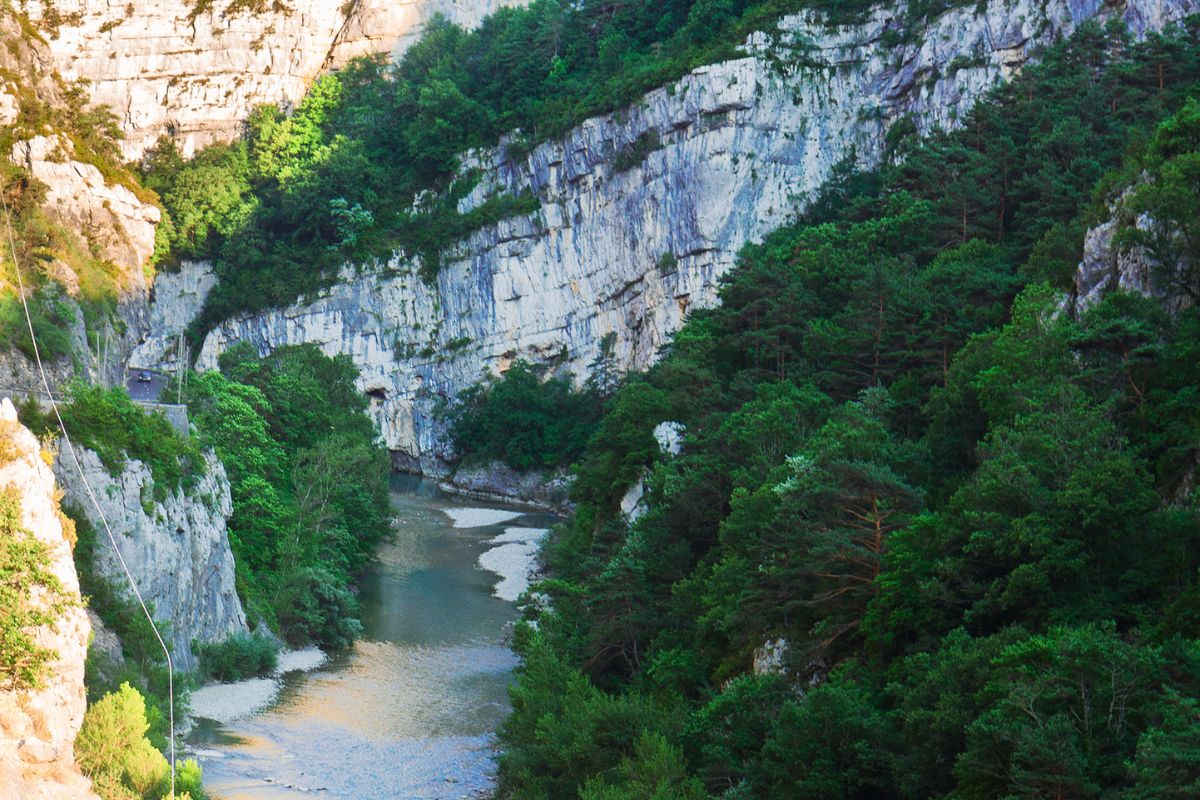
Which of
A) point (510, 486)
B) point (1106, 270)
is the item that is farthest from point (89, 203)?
point (510, 486)

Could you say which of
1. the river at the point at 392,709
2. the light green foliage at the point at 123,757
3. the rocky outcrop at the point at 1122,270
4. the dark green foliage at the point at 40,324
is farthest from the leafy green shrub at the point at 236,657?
the rocky outcrop at the point at 1122,270

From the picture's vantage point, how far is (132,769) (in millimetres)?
24344

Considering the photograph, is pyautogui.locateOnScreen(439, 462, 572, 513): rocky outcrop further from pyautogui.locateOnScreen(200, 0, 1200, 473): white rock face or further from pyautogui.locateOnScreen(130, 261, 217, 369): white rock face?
pyautogui.locateOnScreen(130, 261, 217, 369): white rock face

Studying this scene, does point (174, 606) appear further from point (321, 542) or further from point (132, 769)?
point (321, 542)

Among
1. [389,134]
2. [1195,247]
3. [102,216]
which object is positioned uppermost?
[389,134]

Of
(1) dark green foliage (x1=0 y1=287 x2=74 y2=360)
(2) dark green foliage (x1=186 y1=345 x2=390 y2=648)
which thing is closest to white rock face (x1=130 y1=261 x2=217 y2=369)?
(2) dark green foliage (x1=186 y1=345 x2=390 y2=648)

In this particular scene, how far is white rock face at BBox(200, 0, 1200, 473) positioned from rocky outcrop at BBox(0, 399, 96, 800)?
51993 millimetres

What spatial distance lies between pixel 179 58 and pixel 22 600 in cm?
8521

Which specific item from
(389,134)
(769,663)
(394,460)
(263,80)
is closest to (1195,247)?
(769,663)

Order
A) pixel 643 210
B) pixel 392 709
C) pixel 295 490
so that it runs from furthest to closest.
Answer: pixel 643 210 → pixel 295 490 → pixel 392 709

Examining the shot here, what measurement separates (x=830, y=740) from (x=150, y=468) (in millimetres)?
20426

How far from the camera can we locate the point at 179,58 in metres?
101

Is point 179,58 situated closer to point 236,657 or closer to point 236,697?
point 236,657

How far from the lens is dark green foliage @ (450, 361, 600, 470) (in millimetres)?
83188
